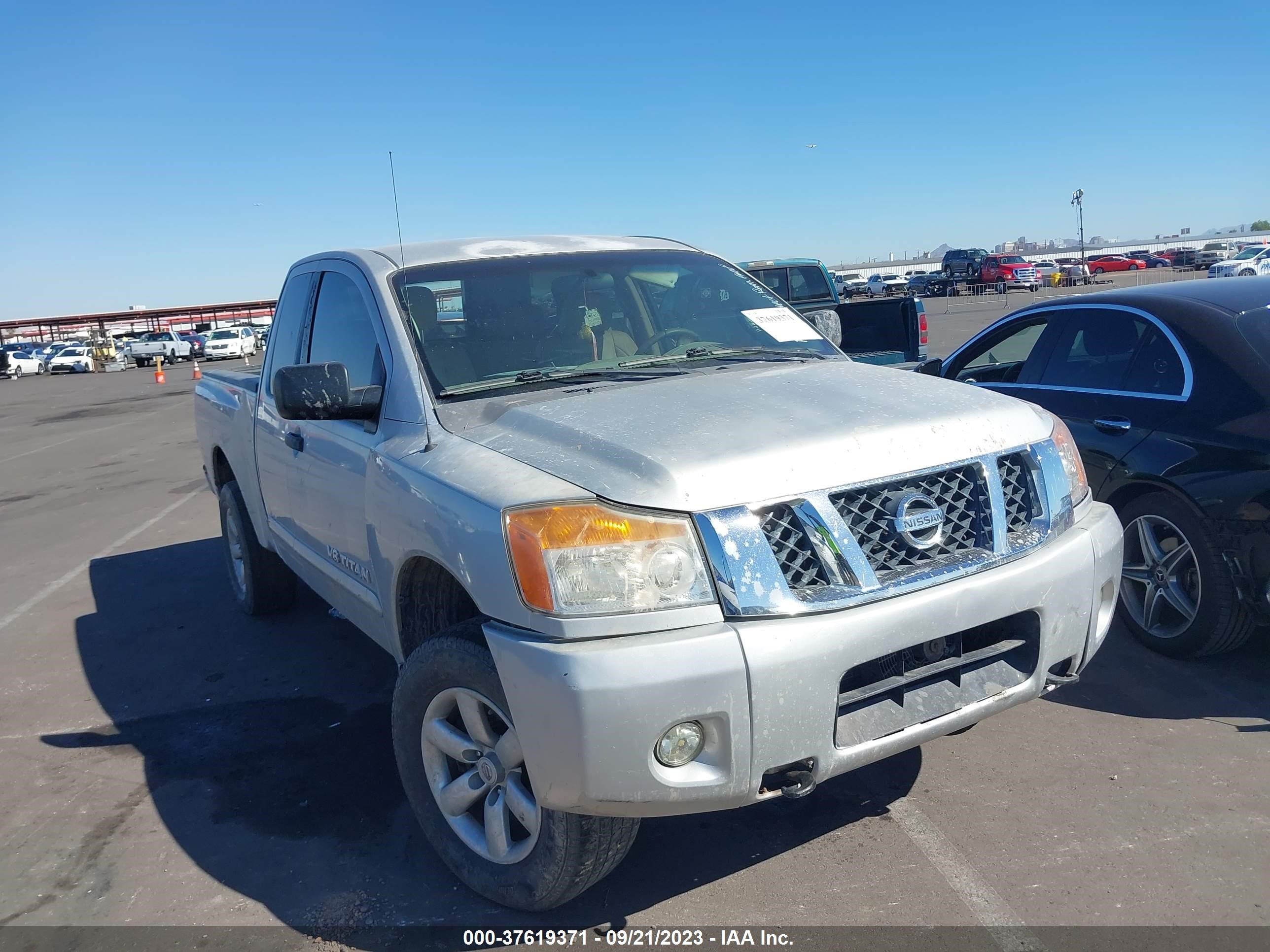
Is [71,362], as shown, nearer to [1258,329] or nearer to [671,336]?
[671,336]

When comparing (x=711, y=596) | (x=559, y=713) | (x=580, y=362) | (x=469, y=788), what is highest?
(x=580, y=362)

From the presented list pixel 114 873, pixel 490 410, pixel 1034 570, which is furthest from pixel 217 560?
pixel 1034 570

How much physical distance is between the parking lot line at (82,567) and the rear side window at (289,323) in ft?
9.11

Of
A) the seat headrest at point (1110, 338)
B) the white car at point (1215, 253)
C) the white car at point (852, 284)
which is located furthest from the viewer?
the white car at point (1215, 253)

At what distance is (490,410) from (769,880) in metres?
1.68

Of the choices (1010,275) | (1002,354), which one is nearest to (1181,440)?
(1002,354)

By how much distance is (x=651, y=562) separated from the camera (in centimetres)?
236

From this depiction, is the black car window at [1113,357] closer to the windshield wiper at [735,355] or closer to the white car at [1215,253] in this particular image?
the windshield wiper at [735,355]

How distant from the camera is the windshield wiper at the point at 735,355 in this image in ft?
12.3

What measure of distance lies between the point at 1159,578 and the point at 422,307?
337cm

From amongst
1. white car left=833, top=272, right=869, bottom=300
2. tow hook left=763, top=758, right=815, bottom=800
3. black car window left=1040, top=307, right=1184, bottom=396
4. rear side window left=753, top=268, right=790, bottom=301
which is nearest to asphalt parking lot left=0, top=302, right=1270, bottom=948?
tow hook left=763, top=758, right=815, bottom=800

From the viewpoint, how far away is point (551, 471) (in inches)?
102

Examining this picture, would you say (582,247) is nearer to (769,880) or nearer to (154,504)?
(769,880)

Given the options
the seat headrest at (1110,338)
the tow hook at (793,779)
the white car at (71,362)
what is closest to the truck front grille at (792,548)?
the tow hook at (793,779)
